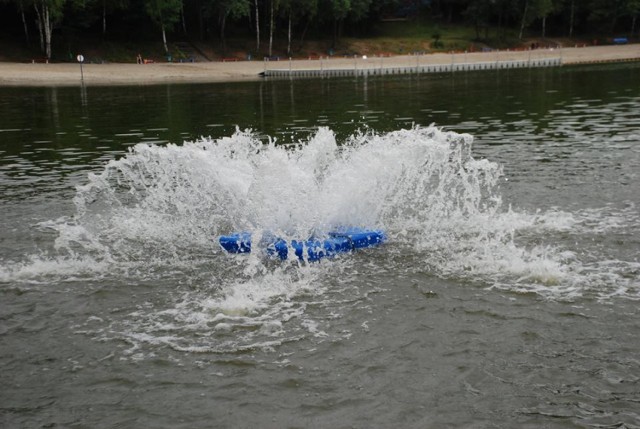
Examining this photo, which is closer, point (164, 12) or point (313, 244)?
point (313, 244)

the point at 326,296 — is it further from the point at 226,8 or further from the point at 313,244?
the point at 226,8

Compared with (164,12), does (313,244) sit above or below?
below

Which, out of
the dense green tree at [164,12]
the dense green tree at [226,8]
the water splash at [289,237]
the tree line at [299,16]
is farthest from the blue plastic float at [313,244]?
the dense green tree at [226,8]

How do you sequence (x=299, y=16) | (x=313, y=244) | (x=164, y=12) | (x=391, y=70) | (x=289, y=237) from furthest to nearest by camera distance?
(x=299, y=16) < (x=164, y=12) < (x=391, y=70) < (x=289, y=237) < (x=313, y=244)

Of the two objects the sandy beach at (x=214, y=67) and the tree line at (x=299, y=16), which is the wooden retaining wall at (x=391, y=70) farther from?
the tree line at (x=299, y=16)

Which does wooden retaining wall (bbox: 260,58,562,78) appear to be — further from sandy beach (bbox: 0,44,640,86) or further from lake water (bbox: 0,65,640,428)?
lake water (bbox: 0,65,640,428)

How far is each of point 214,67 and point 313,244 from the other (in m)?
60.9

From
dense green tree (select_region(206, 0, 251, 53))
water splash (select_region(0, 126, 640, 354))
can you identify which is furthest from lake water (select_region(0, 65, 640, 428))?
dense green tree (select_region(206, 0, 251, 53))

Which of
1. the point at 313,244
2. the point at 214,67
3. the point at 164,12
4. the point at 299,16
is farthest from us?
the point at 299,16

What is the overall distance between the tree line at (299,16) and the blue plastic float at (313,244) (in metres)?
58.6

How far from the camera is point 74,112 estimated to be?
37.6 m

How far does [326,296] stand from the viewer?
10.8m

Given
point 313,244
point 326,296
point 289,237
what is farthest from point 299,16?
point 326,296

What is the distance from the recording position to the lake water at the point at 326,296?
7.87m
